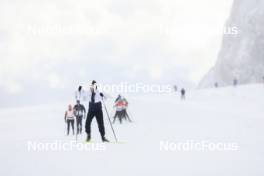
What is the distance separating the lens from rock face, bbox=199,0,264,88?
98.7 meters

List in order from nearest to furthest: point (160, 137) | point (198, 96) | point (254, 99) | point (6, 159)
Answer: point (6, 159)
point (160, 137)
point (254, 99)
point (198, 96)

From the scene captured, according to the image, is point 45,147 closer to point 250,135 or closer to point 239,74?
point 250,135

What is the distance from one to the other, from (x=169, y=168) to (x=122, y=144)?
4192 mm

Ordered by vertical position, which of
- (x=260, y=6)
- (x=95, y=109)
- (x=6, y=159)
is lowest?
(x=6, y=159)

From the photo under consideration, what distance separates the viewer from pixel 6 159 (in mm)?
12570

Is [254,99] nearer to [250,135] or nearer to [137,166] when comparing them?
[250,135]

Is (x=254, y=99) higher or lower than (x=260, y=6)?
lower

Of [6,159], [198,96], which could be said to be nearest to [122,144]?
[6,159]

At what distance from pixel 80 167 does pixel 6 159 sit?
10.3 ft

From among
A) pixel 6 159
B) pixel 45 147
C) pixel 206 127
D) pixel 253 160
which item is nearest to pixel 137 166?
pixel 253 160

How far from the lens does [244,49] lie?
102 meters

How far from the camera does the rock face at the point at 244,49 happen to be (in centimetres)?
9869

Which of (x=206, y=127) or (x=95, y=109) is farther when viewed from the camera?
(x=206, y=127)

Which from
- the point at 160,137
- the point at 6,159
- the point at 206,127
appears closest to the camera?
the point at 6,159
